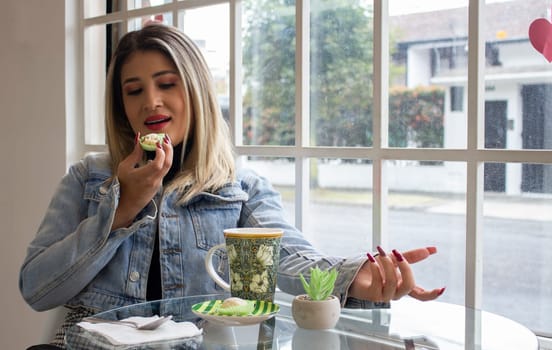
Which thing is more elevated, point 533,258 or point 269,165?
point 269,165

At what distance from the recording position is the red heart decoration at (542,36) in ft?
3.57

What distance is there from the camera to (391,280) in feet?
3.41

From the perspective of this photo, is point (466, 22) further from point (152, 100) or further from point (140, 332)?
point (140, 332)

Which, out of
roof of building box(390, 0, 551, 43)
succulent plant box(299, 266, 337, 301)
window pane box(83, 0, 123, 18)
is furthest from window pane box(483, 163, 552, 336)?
window pane box(83, 0, 123, 18)

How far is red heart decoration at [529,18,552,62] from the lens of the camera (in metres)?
1.09

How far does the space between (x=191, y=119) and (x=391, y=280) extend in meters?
0.57

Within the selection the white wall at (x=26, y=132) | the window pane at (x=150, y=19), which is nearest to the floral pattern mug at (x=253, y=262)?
the window pane at (x=150, y=19)

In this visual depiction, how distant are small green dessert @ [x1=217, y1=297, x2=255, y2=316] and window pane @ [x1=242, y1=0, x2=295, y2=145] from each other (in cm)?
60

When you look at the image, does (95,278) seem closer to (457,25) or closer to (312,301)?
(312,301)

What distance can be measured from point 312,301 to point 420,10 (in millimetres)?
646

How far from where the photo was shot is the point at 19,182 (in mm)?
2025

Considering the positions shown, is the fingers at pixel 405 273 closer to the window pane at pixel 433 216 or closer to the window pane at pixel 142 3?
the window pane at pixel 433 216

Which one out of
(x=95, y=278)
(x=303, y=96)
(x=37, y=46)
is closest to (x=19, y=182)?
(x=37, y=46)

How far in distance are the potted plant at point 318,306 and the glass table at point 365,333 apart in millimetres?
13
